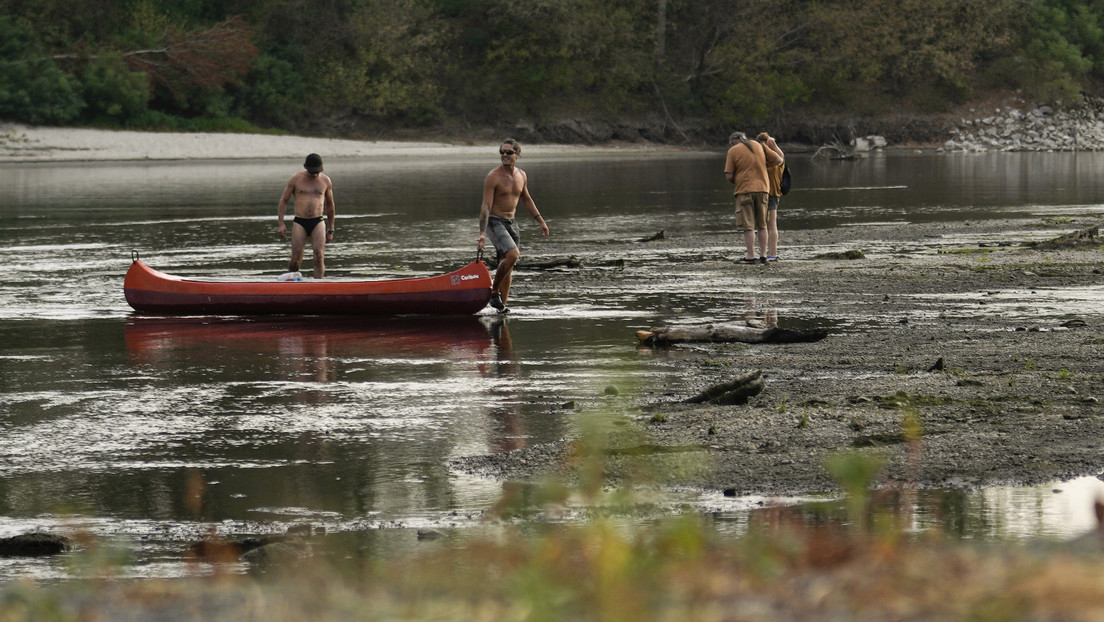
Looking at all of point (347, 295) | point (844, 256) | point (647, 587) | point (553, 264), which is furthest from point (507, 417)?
point (844, 256)

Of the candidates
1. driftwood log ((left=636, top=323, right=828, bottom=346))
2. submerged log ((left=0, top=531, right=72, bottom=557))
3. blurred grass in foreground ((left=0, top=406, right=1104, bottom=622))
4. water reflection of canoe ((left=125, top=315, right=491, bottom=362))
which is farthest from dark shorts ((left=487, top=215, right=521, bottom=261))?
blurred grass in foreground ((left=0, top=406, right=1104, bottom=622))

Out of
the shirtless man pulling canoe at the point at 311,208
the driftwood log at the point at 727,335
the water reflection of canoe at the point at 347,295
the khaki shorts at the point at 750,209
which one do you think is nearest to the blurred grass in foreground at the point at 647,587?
the driftwood log at the point at 727,335

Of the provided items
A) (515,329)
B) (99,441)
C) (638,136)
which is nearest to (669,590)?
(99,441)

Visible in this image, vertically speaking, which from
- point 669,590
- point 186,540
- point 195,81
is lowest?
point 186,540

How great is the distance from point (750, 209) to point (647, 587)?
14823 millimetres

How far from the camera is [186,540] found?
22.1 feet

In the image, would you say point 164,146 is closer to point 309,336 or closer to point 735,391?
point 309,336

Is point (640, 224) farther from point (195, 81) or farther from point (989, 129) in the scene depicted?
point (989, 129)

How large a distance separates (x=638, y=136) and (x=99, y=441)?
68837mm

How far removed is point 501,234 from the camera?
15062 mm

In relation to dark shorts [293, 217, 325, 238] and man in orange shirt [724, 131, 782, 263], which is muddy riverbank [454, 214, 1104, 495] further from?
dark shorts [293, 217, 325, 238]

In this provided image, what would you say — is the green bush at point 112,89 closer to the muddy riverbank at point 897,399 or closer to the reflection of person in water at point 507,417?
the muddy riverbank at point 897,399

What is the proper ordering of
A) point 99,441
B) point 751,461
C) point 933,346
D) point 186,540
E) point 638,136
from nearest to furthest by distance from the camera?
point 186,540 → point 751,461 → point 99,441 → point 933,346 → point 638,136

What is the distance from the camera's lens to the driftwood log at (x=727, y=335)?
39.9 ft
